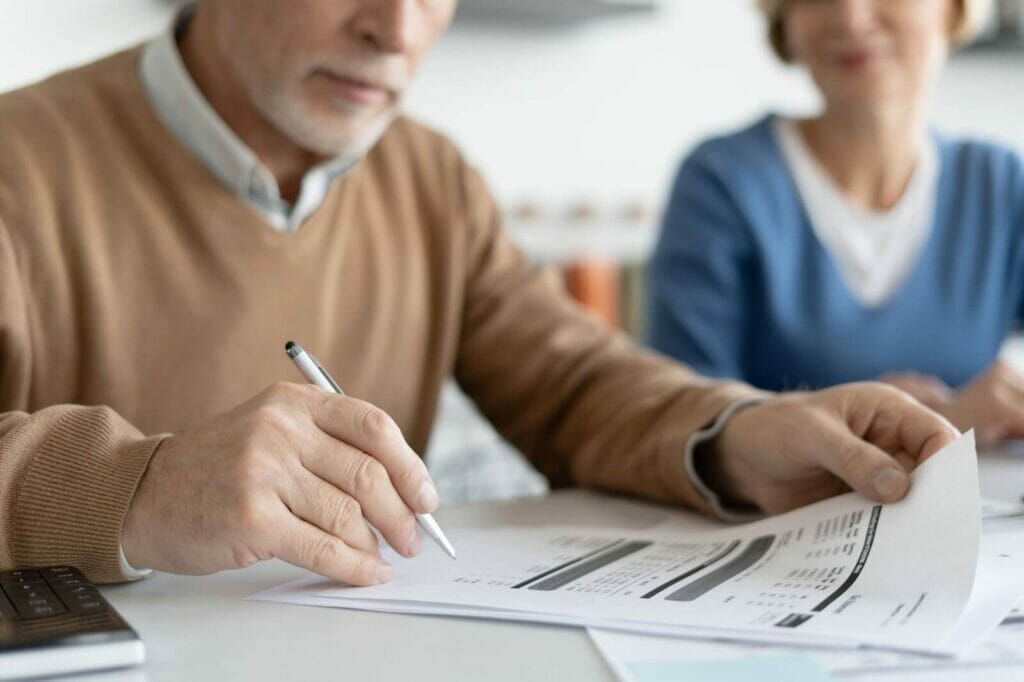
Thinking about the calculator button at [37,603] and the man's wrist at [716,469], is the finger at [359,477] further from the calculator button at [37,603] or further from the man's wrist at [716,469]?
the man's wrist at [716,469]

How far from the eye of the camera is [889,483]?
2.44ft

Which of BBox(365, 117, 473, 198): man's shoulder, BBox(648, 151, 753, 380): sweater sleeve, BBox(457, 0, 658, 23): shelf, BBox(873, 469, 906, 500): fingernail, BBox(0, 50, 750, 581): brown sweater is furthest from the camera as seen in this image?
BBox(457, 0, 658, 23): shelf

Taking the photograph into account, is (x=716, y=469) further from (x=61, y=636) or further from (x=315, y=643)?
(x=61, y=636)

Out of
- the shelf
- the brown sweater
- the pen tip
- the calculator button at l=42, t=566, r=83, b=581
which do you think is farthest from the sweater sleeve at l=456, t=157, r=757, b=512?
the shelf

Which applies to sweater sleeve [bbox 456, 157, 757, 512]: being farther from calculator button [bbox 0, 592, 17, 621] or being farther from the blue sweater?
calculator button [bbox 0, 592, 17, 621]

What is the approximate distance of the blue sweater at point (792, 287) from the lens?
159 centimetres

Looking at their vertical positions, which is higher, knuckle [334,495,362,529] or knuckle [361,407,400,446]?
knuckle [361,407,400,446]

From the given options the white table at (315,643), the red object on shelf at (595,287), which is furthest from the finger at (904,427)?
the red object on shelf at (595,287)

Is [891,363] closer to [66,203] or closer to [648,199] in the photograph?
[66,203]

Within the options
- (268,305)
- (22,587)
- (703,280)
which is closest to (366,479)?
(22,587)

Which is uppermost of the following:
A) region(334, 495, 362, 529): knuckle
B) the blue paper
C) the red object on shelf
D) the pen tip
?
the pen tip

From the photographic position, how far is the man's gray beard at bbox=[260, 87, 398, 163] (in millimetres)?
1099

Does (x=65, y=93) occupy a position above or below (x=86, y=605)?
above

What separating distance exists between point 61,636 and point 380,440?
0.22 m
